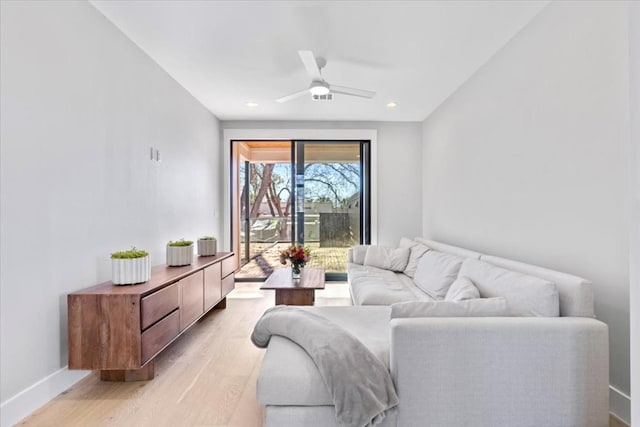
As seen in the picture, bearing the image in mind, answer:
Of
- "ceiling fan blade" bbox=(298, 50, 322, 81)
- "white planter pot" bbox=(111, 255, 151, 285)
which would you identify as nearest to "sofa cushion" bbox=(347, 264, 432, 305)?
"white planter pot" bbox=(111, 255, 151, 285)

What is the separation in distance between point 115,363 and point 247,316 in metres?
1.70

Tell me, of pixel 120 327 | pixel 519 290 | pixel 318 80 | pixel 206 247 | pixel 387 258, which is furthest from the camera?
pixel 387 258

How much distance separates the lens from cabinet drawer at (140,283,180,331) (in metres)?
2.14

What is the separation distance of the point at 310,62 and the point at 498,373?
8.00 feet

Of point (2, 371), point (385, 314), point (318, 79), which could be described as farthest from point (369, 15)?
point (2, 371)

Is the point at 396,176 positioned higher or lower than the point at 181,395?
higher

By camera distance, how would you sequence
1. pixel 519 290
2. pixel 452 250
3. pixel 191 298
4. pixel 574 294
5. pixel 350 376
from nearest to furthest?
pixel 350 376, pixel 574 294, pixel 519 290, pixel 191 298, pixel 452 250

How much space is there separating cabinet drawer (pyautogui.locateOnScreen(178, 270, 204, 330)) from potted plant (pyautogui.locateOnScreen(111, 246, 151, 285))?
37 cm

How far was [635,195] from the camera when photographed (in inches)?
39.9

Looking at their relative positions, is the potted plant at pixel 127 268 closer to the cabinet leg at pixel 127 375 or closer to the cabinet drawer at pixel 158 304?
the cabinet drawer at pixel 158 304

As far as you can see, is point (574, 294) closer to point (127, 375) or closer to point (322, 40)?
point (322, 40)

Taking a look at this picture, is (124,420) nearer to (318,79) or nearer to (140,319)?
(140,319)

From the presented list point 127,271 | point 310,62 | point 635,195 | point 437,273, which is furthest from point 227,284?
point 635,195

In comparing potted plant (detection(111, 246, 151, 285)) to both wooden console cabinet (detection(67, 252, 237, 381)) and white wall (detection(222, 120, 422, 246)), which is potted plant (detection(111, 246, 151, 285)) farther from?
white wall (detection(222, 120, 422, 246))
